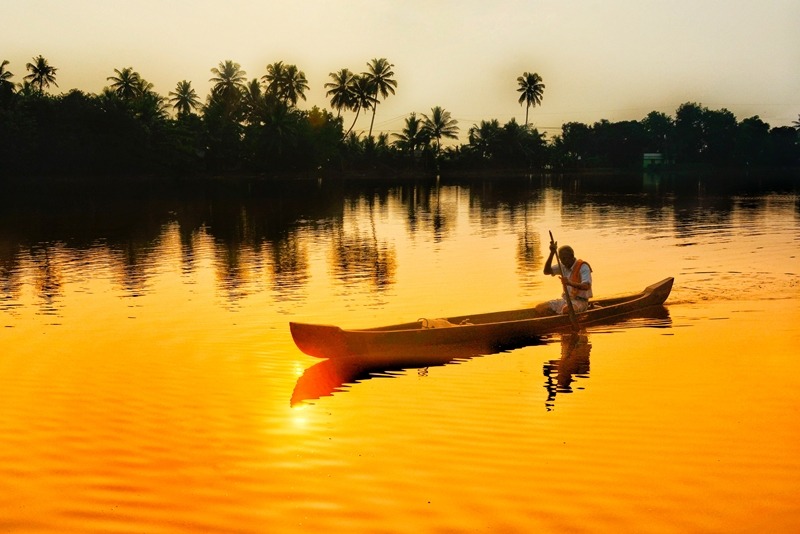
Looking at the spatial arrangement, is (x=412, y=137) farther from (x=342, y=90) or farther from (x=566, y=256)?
(x=566, y=256)

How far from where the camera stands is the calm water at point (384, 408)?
740 centimetres

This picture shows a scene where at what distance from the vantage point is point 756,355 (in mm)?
13180

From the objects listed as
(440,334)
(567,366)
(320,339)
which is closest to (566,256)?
(567,366)

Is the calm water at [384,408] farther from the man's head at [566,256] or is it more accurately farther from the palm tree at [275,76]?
the palm tree at [275,76]

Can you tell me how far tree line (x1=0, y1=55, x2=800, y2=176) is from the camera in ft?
294

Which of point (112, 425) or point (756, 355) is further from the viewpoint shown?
point (756, 355)

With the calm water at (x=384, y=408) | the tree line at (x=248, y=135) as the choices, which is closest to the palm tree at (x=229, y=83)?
the tree line at (x=248, y=135)

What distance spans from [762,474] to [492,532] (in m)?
2.94

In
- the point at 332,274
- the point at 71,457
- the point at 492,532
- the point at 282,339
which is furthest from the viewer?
the point at 332,274

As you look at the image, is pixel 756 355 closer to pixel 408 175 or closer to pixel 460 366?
pixel 460 366

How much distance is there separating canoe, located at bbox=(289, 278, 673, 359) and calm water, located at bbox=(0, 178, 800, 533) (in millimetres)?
386

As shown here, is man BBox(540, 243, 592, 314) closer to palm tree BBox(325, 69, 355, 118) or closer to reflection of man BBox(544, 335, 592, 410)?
reflection of man BBox(544, 335, 592, 410)

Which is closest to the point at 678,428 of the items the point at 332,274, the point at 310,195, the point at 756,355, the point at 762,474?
the point at 762,474

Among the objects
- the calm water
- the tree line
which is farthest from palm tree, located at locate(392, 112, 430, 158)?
the calm water
